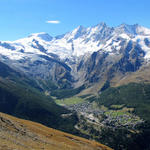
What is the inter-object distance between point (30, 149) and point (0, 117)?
123 feet

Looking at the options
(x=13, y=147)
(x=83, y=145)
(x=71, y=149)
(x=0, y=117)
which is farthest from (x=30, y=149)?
(x=83, y=145)

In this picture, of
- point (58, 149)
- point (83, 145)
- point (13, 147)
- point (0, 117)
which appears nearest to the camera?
point (13, 147)

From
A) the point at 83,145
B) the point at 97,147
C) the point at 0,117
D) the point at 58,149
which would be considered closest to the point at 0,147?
the point at 58,149

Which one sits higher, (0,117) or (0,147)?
(0,117)

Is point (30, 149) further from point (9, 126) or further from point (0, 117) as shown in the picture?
point (0, 117)

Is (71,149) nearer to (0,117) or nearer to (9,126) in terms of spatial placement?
(9,126)

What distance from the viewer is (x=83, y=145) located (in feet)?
355

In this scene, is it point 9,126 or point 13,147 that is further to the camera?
point 9,126

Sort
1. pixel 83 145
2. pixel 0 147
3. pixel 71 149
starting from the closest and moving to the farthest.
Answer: pixel 0 147 < pixel 71 149 < pixel 83 145

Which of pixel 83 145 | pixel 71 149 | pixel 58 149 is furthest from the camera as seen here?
pixel 83 145

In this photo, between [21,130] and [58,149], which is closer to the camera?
[58,149]

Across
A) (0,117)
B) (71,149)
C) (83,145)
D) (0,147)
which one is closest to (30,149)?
(0,147)

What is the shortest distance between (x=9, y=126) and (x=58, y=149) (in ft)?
78.6

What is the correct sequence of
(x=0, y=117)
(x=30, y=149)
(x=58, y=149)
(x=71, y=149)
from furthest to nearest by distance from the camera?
(x=0, y=117) → (x=71, y=149) → (x=58, y=149) → (x=30, y=149)
